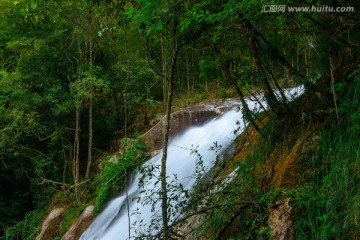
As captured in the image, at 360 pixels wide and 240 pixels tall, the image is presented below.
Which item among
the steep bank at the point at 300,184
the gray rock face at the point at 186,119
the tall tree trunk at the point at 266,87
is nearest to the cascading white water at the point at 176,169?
the gray rock face at the point at 186,119

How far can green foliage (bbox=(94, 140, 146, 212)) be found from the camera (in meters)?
7.74

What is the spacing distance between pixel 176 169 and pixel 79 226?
2.70m

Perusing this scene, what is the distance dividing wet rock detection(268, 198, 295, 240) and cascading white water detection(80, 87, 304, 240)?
282cm

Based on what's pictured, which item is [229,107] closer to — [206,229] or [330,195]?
[206,229]

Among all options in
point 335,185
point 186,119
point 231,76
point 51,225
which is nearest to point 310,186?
point 335,185

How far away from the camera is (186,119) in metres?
9.57

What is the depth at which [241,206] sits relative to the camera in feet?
10.1

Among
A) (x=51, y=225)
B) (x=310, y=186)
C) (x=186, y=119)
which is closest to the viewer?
(x=310, y=186)

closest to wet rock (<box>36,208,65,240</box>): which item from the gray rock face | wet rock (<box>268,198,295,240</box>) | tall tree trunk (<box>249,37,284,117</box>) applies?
the gray rock face

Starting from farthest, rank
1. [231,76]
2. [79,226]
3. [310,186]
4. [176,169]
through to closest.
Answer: [79,226] < [176,169] < [231,76] < [310,186]

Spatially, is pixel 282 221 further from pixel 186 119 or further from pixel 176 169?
pixel 186 119

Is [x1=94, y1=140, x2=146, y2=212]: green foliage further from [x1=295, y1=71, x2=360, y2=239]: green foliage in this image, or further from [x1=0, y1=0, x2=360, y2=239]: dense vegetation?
[x1=295, y1=71, x2=360, y2=239]: green foliage

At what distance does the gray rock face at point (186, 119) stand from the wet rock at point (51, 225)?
3132mm

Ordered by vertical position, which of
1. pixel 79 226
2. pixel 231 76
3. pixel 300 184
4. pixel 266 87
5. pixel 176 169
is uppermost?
pixel 231 76
